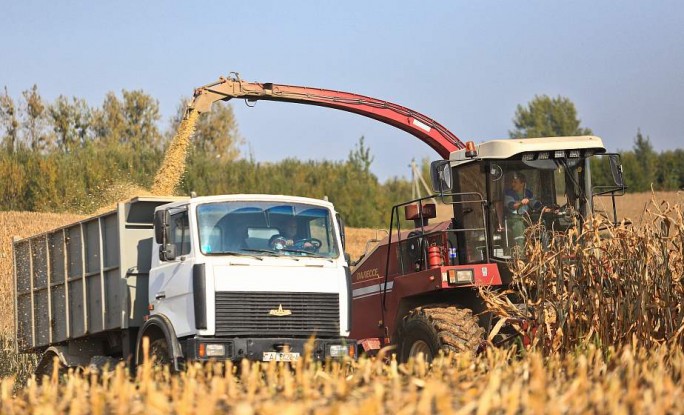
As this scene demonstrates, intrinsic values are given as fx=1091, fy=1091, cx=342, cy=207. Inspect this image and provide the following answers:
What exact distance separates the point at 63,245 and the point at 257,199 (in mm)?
2862

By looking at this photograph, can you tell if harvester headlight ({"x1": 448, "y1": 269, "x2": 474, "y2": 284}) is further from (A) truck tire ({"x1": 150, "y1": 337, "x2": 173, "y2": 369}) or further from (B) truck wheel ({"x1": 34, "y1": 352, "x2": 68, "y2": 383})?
(B) truck wheel ({"x1": 34, "y1": 352, "x2": 68, "y2": 383})

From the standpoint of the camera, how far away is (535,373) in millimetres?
5004

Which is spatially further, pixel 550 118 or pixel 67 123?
pixel 550 118

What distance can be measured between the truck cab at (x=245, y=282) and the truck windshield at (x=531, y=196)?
69.1 inches

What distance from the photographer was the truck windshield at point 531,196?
11820 mm

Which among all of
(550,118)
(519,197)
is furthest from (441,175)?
(550,118)

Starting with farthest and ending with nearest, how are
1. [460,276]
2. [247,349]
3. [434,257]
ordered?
[434,257]
[460,276]
[247,349]

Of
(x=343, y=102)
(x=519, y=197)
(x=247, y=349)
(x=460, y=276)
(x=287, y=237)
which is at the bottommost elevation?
(x=247, y=349)

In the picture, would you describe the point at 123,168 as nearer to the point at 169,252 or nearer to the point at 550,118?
the point at 169,252

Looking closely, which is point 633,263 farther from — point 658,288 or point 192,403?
point 192,403

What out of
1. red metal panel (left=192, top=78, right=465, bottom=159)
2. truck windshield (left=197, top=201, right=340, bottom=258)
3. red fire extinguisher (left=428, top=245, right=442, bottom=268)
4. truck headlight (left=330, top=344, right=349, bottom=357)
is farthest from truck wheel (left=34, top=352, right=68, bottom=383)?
red fire extinguisher (left=428, top=245, right=442, bottom=268)

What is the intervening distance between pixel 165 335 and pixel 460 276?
311 centimetres

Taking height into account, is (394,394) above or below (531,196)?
below

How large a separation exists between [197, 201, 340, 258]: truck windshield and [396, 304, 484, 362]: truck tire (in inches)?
44.7
